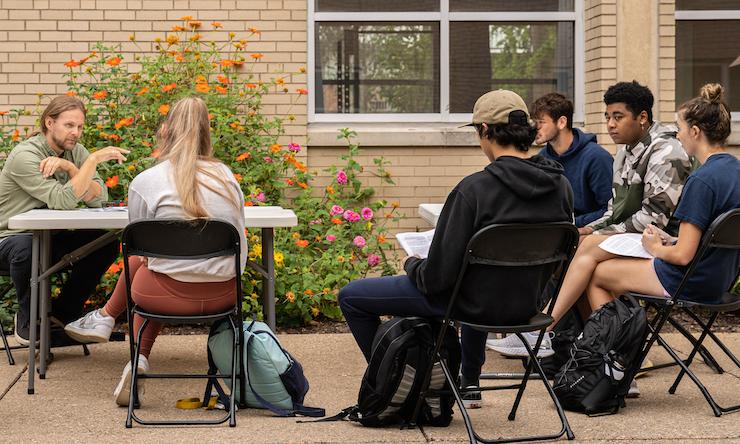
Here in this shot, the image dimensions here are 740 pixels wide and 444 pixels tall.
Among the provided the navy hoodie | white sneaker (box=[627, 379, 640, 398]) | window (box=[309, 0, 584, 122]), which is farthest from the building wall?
white sneaker (box=[627, 379, 640, 398])

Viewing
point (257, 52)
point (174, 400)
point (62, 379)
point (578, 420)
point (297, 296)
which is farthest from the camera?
point (257, 52)

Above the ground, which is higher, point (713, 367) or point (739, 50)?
point (739, 50)

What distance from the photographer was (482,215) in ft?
14.7

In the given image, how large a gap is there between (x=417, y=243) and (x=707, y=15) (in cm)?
510

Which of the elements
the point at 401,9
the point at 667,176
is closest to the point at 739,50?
the point at 401,9

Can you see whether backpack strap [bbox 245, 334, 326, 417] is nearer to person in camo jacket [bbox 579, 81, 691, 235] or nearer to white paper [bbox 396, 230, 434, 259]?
white paper [bbox 396, 230, 434, 259]

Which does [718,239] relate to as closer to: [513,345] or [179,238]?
[513,345]

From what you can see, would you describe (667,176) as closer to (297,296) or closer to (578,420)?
(578,420)

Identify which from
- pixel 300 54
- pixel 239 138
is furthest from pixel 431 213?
pixel 300 54

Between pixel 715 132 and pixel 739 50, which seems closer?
pixel 715 132

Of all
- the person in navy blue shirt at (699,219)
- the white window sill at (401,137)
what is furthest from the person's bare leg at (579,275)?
the white window sill at (401,137)

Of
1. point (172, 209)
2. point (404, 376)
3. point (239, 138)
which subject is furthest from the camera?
point (239, 138)

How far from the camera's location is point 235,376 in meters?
5.04

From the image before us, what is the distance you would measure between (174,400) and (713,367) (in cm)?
293
